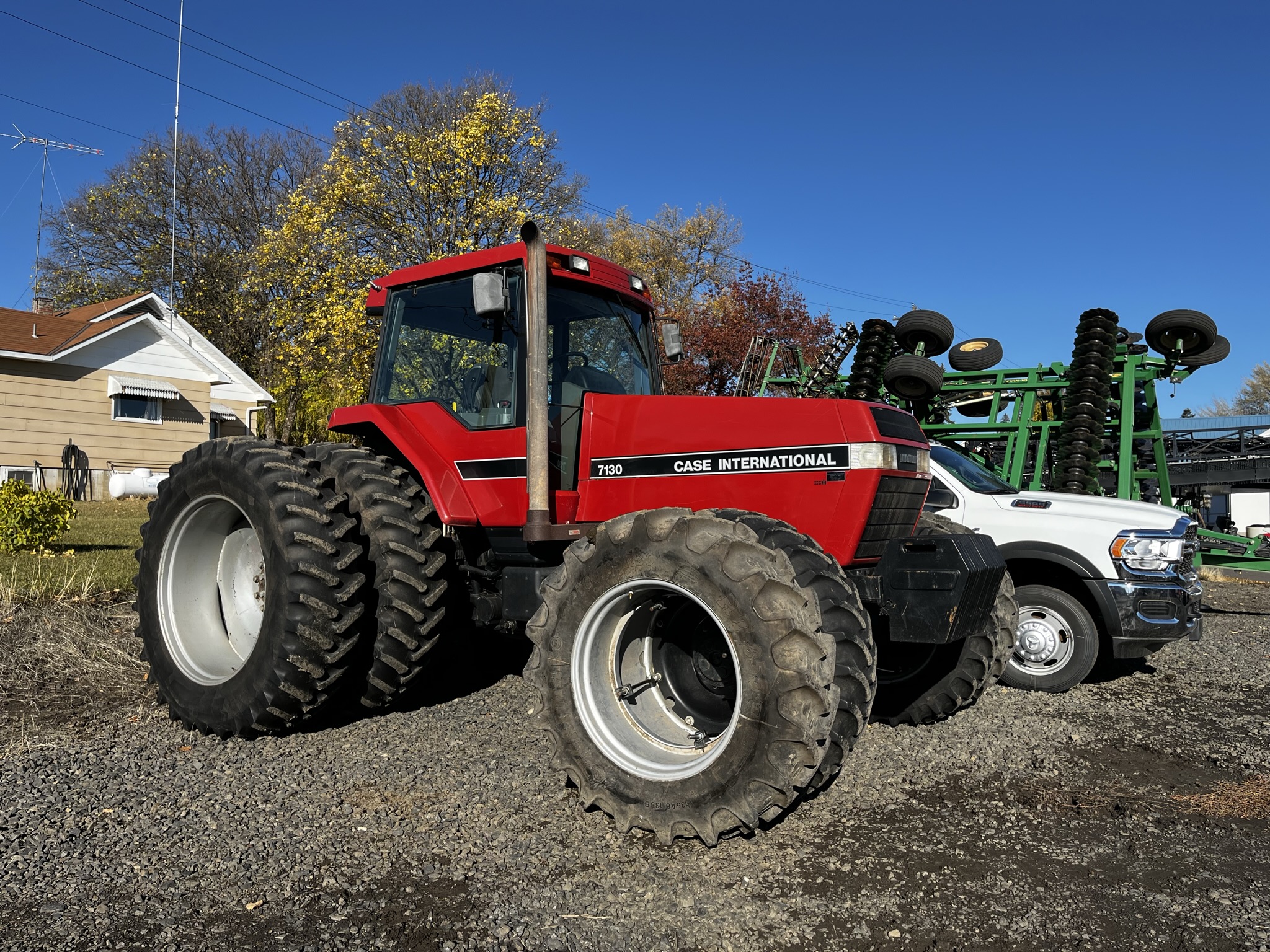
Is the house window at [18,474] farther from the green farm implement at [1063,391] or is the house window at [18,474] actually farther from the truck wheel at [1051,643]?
the truck wheel at [1051,643]

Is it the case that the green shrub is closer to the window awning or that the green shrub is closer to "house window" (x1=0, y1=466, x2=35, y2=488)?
"house window" (x1=0, y1=466, x2=35, y2=488)

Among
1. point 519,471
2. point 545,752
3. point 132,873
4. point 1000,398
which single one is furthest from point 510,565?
point 1000,398

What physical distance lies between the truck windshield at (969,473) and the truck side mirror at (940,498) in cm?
16

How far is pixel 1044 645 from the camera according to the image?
695 centimetres

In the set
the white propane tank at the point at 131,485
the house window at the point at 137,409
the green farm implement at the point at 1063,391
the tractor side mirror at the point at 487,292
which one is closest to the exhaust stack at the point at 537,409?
the tractor side mirror at the point at 487,292

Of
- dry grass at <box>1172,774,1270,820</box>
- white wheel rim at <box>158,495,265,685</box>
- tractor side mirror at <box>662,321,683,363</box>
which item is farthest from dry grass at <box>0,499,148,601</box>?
dry grass at <box>1172,774,1270,820</box>

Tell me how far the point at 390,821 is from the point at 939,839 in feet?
7.03

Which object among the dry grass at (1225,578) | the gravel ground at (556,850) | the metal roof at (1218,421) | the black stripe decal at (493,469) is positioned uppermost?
the metal roof at (1218,421)

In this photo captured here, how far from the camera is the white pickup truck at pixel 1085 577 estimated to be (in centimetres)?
670

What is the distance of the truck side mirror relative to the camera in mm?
7277

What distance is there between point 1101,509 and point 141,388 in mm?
22165

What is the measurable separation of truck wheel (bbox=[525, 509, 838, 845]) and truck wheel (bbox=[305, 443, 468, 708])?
1.04m

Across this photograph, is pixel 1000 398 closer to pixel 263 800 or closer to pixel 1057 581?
pixel 1057 581

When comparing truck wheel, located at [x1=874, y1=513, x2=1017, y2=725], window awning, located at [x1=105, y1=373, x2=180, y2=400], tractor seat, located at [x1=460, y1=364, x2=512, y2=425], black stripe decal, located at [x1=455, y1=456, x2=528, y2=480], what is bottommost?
truck wheel, located at [x1=874, y1=513, x2=1017, y2=725]
